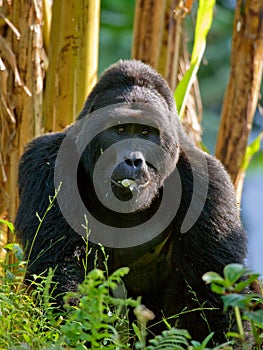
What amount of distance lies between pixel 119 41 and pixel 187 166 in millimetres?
11654

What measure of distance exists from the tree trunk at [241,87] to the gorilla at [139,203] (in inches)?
67.9

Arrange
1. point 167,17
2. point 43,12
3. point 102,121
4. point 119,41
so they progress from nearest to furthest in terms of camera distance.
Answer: point 102,121
point 43,12
point 167,17
point 119,41

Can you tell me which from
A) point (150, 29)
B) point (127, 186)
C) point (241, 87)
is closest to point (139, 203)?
point (127, 186)

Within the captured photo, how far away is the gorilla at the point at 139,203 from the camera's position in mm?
3623

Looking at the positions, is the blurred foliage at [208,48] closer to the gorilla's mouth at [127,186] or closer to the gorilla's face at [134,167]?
the gorilla's face at [134,167]

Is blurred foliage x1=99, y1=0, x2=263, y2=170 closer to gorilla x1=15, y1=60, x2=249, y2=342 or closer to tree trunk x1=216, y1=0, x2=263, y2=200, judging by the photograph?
tree trunk x1=216, y1=0, x2=263, y2=200

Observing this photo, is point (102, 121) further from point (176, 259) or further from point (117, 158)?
point (176, 259)

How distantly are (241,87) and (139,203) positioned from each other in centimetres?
221

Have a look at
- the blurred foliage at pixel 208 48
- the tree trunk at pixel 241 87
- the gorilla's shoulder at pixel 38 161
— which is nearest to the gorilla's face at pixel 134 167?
the gorilla's shoulder at pixel 38 161

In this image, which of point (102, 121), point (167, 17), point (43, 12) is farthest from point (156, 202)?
point (167, 17)

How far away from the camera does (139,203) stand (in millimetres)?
3646

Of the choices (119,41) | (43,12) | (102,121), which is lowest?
(119,41)

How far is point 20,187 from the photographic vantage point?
152 inches

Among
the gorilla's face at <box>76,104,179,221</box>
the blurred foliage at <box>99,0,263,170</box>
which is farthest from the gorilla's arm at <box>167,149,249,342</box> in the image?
the blurred foliage at <box>99,0,263,170</box>
